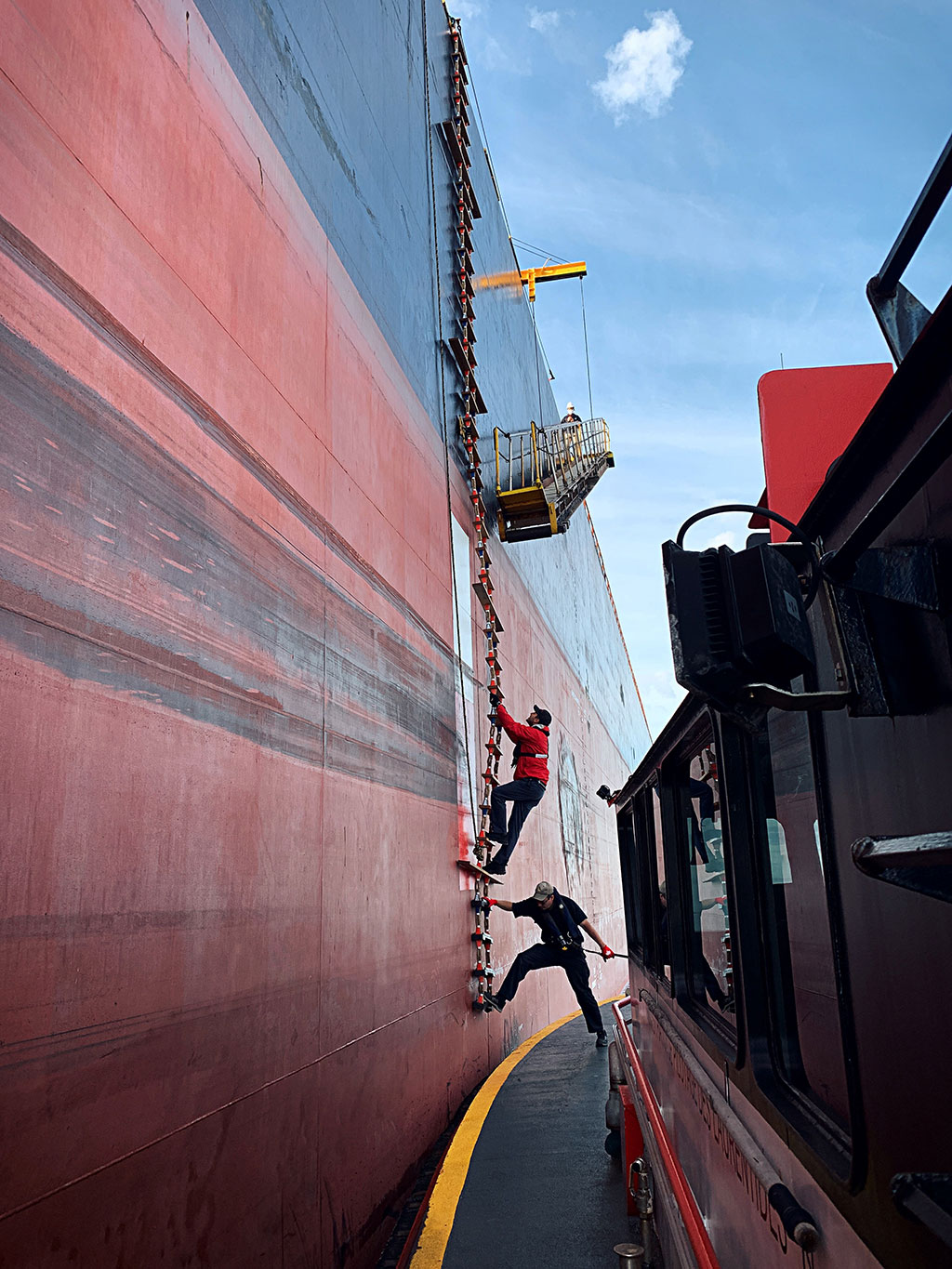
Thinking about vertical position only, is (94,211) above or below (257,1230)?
above

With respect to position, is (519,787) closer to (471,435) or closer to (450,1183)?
(471,435)

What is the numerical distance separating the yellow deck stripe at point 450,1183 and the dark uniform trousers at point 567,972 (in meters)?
0.82

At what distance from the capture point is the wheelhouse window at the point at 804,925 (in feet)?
6.25

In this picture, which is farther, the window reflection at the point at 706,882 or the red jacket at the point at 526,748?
the red jacket at the point at 526,748

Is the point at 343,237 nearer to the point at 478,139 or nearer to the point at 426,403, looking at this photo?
the point at 426,403

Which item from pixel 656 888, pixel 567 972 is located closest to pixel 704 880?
pixel 656 888

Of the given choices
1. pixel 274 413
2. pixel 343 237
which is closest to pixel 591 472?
pixel 343 237

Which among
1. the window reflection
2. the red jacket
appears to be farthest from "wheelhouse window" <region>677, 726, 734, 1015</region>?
the red jacket

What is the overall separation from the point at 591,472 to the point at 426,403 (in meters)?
6.52

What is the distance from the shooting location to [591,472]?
46.7 ft

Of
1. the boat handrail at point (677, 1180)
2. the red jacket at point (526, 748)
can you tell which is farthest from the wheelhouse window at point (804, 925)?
the red jacket at point (526, 748)

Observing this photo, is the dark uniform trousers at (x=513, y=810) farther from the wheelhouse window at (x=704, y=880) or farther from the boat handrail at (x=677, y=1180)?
the wheelhouse window at (x=704, y=880)

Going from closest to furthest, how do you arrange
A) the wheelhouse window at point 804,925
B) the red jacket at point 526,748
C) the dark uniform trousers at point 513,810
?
the wheelhouse window at point 804,925 → the dark uniform trousers at point 513,810 → the red jacket at point 526,748

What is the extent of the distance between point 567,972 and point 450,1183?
3.51 m
